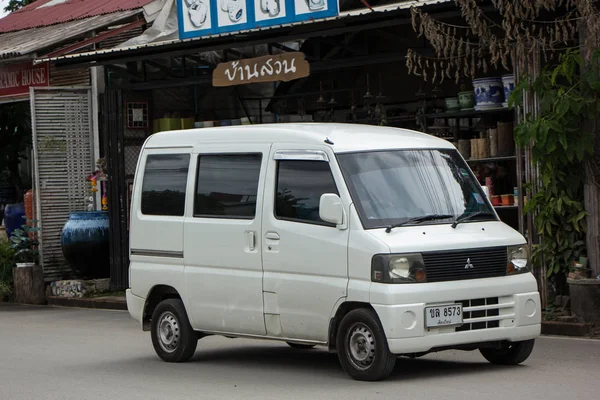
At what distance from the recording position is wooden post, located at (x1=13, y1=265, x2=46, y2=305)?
19.2m

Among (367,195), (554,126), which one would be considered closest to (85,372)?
(367,195)

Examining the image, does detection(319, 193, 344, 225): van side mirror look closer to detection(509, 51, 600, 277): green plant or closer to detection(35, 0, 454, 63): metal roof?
detection(509, 51, 600, 277): green plant

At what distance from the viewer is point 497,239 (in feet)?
31.3

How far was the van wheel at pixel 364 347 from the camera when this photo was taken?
9.06 meters

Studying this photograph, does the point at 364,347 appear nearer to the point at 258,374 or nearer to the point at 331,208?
the point at 331,208

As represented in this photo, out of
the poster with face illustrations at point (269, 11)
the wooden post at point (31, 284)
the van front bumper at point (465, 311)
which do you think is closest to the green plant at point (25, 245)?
the wooden post at point (31, 284)

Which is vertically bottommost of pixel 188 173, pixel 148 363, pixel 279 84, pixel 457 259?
pixel 148 363

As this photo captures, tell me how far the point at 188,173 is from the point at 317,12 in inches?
160

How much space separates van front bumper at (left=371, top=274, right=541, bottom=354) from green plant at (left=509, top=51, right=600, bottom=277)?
130 inches

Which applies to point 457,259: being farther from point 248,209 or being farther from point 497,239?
point 248,209

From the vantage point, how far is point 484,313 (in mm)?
9352

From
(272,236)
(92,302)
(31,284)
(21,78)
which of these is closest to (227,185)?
(272,236)

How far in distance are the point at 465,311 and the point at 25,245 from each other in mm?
12158

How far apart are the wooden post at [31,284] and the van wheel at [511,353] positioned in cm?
1086
